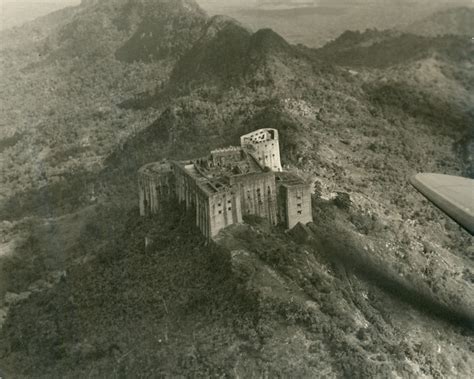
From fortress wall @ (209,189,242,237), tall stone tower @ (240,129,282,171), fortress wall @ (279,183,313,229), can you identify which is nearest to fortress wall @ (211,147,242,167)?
tall stone tower @ (240,129,282,171)

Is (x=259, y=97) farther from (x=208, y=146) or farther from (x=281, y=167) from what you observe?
(x=281, y=167)

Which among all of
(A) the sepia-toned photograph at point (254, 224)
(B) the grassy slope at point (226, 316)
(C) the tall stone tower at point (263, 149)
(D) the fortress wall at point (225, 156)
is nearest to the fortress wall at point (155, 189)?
(A) the sepia-toned photograph at point (254, 224)

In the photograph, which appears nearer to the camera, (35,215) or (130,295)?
(130,295)

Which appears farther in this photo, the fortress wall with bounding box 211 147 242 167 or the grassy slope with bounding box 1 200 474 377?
the fortress wall with bounding box 211 147 242 167

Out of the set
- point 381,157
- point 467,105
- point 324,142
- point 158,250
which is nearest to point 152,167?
point 158,250

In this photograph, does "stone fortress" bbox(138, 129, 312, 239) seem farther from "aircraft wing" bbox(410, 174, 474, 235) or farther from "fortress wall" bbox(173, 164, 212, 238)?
"aircraft wing" bbox(410, 174, 474, 235)
